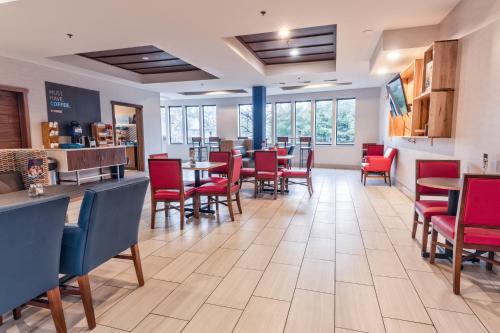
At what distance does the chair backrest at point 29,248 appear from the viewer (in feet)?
4.50

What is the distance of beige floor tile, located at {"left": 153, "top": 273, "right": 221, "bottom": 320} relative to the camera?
207cm

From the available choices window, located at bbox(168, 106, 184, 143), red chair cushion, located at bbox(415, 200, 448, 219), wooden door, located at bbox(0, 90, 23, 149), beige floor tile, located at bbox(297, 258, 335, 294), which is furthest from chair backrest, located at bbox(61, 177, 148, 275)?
window, located at bbox(168, 106, 184, 143)

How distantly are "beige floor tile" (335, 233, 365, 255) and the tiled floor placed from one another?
1 centimetres

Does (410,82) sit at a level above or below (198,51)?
below

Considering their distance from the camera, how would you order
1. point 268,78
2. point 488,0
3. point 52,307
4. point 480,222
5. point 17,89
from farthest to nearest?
1. point 268,78
2. point 17,89
3. point 488,0
4. point 480,222
5. point 52,307

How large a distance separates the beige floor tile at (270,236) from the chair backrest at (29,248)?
221 cm

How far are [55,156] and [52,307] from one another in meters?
5.32

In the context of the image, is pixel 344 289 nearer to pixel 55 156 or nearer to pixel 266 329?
pixel 266 329

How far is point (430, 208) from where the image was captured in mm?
2990

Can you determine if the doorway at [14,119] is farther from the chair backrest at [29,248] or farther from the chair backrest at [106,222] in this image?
the chair backrest at [29,248]

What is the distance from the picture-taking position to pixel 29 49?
5098mm

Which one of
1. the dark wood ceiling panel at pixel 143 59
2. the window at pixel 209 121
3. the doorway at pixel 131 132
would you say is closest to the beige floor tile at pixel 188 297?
the dark wood ceiling panel at pixel 143 59

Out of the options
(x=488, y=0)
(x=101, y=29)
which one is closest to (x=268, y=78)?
(x=101, y=29)

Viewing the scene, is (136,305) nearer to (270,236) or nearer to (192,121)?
(270,236)
